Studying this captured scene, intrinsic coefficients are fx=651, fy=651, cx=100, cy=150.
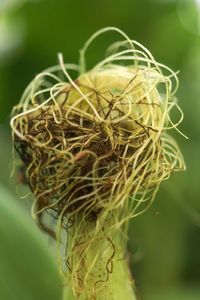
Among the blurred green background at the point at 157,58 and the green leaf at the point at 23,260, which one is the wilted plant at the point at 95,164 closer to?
→ the green leaf at the point at 23,260

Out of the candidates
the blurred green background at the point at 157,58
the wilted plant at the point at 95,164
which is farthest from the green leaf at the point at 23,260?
the blurred green background at the point at 157,58

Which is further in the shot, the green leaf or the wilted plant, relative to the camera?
the green leaf

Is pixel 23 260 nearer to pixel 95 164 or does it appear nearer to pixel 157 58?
pixel 95 164

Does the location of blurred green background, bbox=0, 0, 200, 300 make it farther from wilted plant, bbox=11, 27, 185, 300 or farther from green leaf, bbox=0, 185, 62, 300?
wilted plant, bbox=11, 27, 185, 300

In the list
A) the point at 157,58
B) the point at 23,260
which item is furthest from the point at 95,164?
the point at 157,58

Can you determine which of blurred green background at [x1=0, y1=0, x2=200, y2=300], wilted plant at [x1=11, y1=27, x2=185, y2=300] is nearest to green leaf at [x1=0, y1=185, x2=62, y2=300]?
wilted plant at [x1=11, y1=27, x2=185, y2=300]
